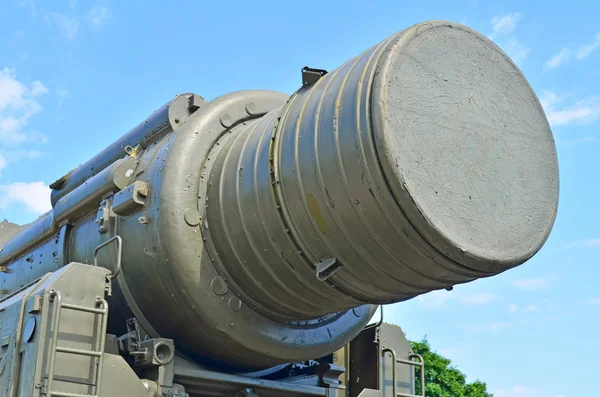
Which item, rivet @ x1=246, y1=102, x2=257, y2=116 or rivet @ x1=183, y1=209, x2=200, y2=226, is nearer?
rivet @ x1=183, y1=209, x2=200, y2=226

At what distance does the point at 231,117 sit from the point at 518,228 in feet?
8.36

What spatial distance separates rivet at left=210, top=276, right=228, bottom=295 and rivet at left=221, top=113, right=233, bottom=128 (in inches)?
49.5

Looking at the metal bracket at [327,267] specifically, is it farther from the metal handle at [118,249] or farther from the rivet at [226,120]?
the rivet at [226,120]

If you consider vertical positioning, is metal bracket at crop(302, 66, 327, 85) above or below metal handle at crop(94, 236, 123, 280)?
above

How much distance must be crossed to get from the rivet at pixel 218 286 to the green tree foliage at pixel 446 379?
80.8 ft

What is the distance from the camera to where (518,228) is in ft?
15.3

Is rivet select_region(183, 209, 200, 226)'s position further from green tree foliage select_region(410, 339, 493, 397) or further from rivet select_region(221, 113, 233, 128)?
green tree foliage select_region(410, 339, 493, 397)

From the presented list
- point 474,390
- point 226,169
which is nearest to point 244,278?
point 226,169

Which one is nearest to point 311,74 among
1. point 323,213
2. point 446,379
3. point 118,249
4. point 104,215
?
point 323,213

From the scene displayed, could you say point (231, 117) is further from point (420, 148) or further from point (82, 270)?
point (420, 148)

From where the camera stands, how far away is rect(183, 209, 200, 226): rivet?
221 inches

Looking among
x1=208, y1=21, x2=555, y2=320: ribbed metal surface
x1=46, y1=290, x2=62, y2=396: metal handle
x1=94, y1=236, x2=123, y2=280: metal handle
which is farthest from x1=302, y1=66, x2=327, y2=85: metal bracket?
x1=46, y1=290, x2=62, y2=396: metal handle

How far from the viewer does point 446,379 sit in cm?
2972

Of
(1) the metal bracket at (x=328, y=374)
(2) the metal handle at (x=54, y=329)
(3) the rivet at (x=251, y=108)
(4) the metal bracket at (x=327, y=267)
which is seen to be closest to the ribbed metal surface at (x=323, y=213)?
(4) the metal bracket at (x=327, y=267)
